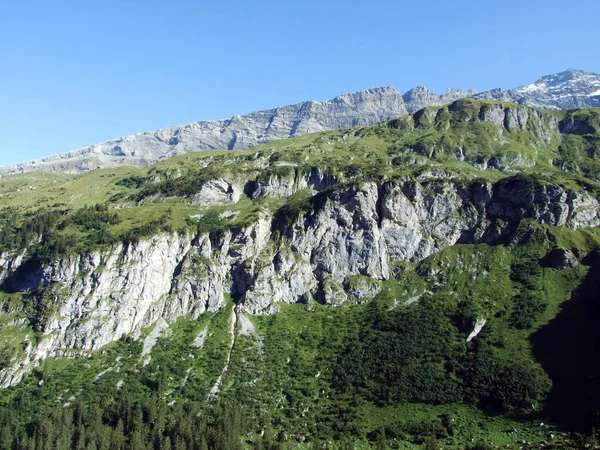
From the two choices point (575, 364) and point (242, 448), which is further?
point (575, 364)

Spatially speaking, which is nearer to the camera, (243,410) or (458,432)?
(458,432)

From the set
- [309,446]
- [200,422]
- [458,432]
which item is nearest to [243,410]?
[200,422]

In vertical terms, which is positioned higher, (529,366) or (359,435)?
(529,366)

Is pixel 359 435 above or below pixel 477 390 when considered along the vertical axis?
below

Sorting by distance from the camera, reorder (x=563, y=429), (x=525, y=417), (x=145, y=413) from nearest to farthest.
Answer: (x=563, y=429) → (x=525, y=417) → (x=145, y=413)

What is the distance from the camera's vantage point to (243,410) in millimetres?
197500

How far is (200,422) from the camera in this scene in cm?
18300

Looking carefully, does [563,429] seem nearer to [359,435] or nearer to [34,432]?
[359,435]

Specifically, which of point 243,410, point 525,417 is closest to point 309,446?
point 243,410

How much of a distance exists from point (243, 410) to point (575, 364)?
14264 centimetres

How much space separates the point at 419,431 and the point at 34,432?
14830cm

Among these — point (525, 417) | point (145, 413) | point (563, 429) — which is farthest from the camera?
point (145, 413)

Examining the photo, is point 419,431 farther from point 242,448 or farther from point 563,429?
point 242,448

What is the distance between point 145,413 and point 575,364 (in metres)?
182
